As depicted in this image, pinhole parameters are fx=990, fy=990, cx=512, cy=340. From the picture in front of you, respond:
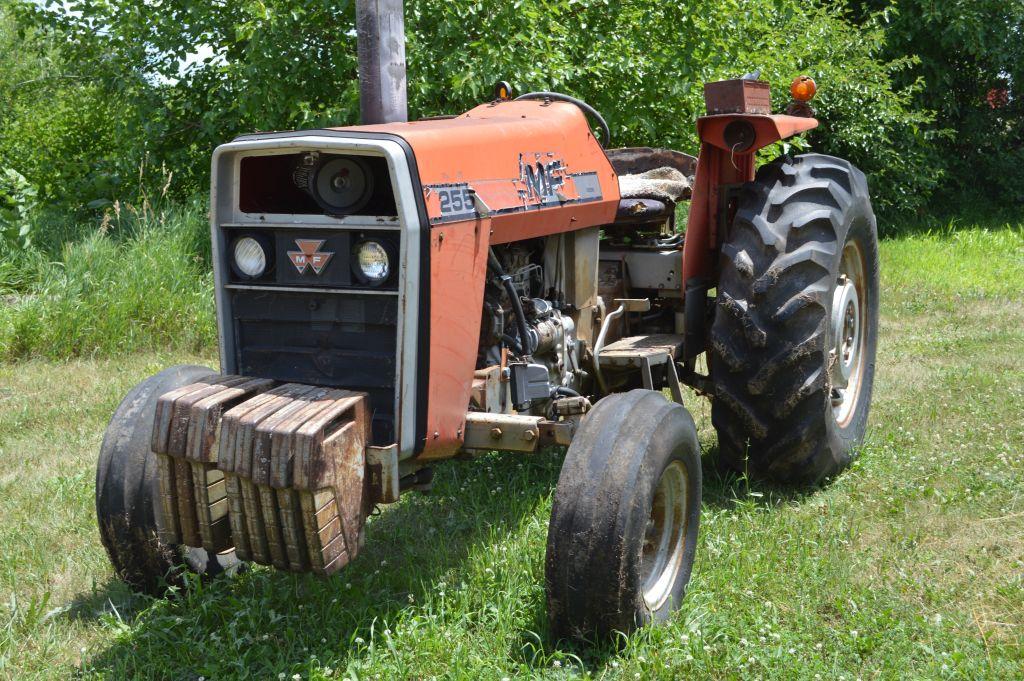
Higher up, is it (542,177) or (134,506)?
(542,177)

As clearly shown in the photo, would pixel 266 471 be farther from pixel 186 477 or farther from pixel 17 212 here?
pixel 17 212

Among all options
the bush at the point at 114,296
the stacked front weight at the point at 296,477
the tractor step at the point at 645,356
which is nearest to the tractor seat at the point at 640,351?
the tractor step at the point at 645,356

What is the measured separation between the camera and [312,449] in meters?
2.69

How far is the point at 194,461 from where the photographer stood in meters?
2.87

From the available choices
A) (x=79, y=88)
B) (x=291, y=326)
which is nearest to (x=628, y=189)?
(x=291, y=326)

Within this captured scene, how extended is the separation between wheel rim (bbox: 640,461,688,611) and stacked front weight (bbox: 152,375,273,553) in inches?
52.4

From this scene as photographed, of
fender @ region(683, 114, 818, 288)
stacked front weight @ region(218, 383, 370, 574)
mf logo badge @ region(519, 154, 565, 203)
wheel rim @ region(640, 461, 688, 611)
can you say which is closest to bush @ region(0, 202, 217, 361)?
fender @ region(683, 114, 818, 288)

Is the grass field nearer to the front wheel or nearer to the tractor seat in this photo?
the front wheel

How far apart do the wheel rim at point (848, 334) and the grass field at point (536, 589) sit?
0.27m

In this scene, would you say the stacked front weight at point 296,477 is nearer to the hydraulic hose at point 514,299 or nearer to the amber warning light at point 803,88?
the hydraulic hose at point 514,299

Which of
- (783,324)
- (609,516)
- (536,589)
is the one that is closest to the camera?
(609,516)

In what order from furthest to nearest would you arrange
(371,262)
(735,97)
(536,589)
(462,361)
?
(735,97) < (536,589) < (462,361) < (371,262)

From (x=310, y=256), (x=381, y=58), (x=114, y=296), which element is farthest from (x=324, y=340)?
(x=114, y=296)

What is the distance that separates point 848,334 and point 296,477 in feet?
10.4
